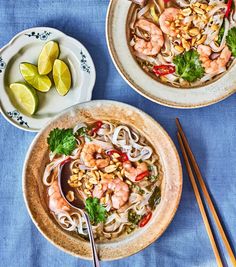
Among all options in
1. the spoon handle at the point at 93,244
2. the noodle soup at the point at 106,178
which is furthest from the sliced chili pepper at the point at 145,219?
the spoon handle at the point at 93,244

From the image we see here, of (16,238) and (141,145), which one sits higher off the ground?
(141,145)

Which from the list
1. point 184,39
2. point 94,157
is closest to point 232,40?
→ point 184,39

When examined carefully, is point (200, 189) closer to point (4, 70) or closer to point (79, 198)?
point (79, 198)

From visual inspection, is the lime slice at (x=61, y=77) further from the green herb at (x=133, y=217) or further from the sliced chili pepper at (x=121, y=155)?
the green herb at (x=133, y=217)

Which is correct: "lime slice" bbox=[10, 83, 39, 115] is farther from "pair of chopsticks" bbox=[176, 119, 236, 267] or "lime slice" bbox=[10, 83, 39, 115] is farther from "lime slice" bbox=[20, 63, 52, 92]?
"pair of chopsticks" bbox=[176, 119, 236, 267]

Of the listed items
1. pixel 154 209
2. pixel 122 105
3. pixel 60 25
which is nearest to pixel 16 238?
pixel 154 209

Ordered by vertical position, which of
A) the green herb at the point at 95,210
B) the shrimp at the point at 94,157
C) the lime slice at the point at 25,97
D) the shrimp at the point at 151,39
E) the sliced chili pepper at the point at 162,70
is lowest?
the green herb at the point at 95,210
